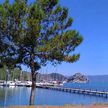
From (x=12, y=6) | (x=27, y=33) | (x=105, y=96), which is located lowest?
(x=105, y=96)

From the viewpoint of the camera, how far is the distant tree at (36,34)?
28984mm

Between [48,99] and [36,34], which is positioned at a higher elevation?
[36,34]

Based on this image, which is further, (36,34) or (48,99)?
(48,99)

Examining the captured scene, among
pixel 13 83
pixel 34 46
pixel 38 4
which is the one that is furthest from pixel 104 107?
pixel 13 83

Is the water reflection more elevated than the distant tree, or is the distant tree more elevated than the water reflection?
the distant tree

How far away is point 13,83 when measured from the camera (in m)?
166

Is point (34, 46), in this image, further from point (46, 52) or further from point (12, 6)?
point (12, 6)

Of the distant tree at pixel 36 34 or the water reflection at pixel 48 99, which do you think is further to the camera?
the water reflection at pixel 48 99

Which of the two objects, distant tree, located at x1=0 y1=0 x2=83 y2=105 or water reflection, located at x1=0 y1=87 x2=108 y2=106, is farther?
water reflection, located at x1=0 y1=87 x2=108 y2=106

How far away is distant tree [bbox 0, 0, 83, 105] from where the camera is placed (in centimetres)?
2898

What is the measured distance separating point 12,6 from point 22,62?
17.7 ft

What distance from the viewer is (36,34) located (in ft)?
95.0

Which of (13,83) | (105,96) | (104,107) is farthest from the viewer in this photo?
(13,83)

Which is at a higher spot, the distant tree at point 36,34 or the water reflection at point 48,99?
the distant tree at point 36,34
